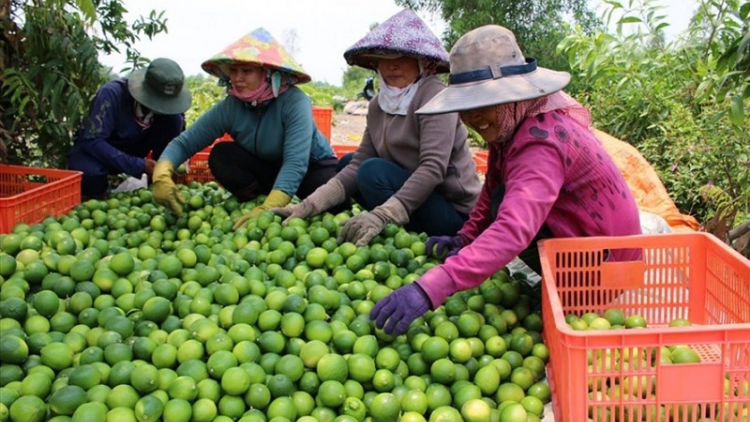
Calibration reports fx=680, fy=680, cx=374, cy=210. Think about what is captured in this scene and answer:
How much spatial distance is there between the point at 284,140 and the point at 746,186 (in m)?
3.27

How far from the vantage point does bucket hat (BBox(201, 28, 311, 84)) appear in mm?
4258

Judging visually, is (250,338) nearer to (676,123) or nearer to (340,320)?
(340,320)

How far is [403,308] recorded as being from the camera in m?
2.46

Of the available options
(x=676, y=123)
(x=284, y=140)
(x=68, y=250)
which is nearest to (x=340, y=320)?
(x=68, y=250)

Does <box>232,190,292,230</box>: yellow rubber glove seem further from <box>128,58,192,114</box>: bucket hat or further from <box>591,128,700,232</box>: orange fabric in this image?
<box>591,128,700,232</box>: orange fabric

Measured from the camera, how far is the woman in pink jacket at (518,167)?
2.46 m

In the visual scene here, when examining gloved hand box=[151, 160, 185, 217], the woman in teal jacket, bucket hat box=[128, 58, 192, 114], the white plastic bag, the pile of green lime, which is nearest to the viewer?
the pile of green lime

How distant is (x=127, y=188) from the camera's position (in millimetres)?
5637

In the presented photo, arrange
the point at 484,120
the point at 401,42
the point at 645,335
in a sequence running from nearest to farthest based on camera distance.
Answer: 1. the point at 645,335
2. the point at 484,120
3. the point at 401,42

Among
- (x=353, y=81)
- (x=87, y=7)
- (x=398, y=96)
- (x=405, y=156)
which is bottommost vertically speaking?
(x=353, y=81)

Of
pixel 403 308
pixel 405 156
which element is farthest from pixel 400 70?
pixel 403 308

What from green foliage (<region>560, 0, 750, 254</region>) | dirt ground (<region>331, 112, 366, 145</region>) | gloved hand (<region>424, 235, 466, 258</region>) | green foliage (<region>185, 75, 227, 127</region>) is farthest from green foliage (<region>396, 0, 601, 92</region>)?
gloved hand (<region>424, 235, 466, 258</region>)

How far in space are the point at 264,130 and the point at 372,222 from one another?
136cm

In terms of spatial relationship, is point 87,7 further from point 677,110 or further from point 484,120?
point 677,110
